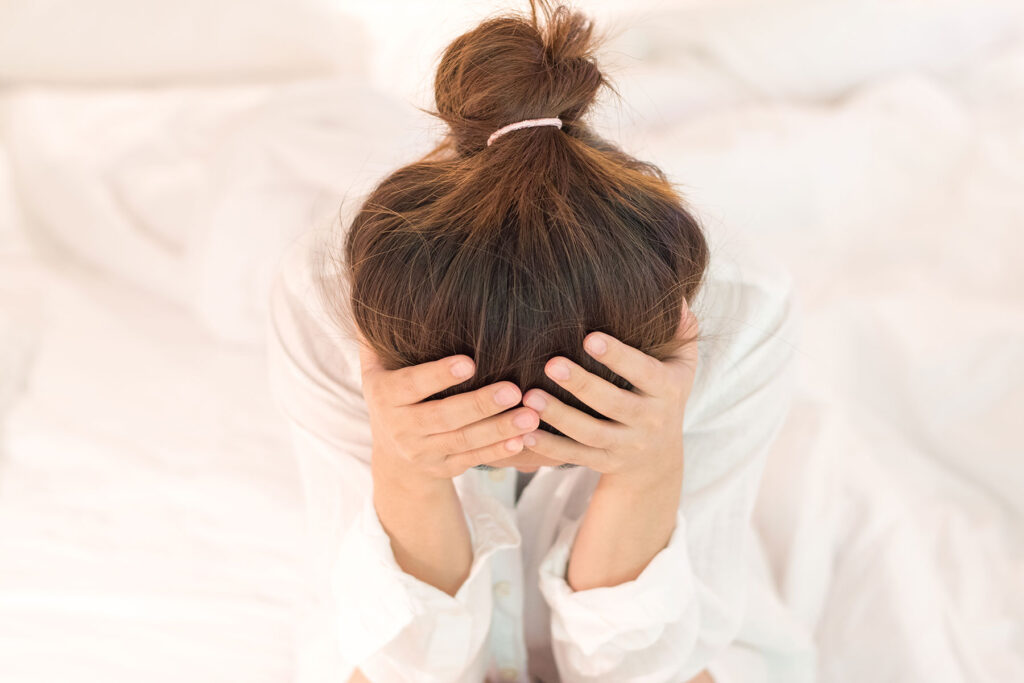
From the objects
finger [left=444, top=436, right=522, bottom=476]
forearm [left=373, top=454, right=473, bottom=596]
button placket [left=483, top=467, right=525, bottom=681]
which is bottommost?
button placket [left=483, top=467, right=525, bottom=681]

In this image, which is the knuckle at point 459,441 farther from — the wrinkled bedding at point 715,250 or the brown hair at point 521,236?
the wrinkled bedding at point 715,250

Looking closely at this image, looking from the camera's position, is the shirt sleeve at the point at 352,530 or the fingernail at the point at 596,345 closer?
the fingernail at the point at 596,345

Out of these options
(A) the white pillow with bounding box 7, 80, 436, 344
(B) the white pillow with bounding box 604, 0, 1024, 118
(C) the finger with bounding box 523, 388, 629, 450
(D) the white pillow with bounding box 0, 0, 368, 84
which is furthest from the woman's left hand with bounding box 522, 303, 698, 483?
(D) the white pillow with bounding box 0, 0, 368, 84

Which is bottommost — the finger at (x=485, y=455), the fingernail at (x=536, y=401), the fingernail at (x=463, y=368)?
the finger at (x=485, y=455)

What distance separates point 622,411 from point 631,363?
0.04 meters

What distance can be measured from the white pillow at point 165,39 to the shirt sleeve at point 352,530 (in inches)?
42.0

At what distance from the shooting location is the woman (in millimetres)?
640

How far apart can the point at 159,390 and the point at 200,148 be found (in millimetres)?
536

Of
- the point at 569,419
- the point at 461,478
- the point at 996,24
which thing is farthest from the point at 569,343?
the point at 996,24

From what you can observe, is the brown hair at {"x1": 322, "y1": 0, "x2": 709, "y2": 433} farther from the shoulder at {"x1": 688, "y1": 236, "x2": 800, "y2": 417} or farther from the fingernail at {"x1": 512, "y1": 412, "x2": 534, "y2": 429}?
the shoulder at {"x1": 688, "y1": 236, "x2": 800, "y2": 417}

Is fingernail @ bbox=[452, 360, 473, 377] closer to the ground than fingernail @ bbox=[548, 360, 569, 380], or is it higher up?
closer to the ground

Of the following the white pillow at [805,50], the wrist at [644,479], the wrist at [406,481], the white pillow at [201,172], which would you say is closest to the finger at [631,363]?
the wrist at [644,479]

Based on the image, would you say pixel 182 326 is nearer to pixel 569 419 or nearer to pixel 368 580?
pixel 368 580

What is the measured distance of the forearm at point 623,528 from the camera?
0.78 metres
